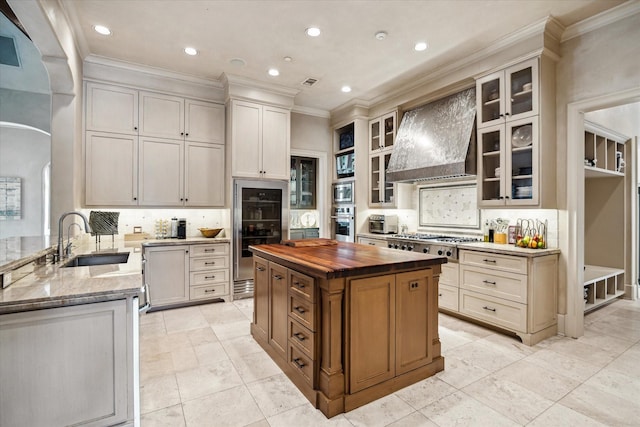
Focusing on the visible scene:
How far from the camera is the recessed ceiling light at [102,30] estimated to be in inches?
123

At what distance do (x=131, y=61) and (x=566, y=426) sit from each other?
207 inches

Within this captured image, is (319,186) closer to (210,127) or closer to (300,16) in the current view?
(210,127)

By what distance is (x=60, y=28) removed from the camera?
8.87 ft

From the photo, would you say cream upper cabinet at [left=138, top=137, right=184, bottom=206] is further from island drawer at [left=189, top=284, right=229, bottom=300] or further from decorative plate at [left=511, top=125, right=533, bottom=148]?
decorative plate at [left=511, top=125, right=533, bottom=148]

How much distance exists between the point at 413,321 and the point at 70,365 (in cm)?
203

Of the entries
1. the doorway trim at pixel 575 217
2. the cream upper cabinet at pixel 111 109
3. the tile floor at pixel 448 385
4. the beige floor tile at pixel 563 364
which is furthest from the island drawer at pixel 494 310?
the cream upper cabinet at pixel 111 109

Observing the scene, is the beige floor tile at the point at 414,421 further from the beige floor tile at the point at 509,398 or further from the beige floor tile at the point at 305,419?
the beige floor tile at the point at 509,398

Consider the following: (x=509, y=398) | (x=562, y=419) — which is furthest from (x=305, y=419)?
(x=562, y=419)

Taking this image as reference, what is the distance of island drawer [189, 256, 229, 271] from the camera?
4195 millimetres

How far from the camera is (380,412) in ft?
6.52

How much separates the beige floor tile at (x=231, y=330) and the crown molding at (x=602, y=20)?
4360 millimetres

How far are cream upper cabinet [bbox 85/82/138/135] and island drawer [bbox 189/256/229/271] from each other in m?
1.83

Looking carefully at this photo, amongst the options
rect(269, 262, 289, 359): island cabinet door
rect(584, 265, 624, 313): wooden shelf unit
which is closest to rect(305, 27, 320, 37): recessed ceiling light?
rect(269, 262, 289, 359): island cabinet door

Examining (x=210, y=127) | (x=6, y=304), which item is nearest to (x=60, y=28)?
(x=210, y=127)
